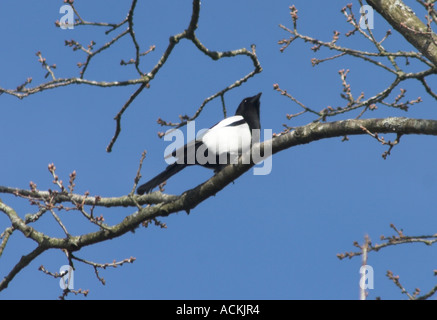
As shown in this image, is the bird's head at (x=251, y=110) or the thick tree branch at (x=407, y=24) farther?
the bird's head at (x=251, y=110)

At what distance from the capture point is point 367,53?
5.48 metres

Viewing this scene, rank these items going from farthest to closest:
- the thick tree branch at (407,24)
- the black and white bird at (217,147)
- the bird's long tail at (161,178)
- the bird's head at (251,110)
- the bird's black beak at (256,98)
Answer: the bird's black beak at (256,98) < the bird's head at (251,110) < the black and white bird at (217,147) < the bird's long tail at (161,178) < the thick tree branch at (407,24)

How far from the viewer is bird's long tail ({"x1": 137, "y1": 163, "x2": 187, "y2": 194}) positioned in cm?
630

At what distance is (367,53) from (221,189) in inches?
72.4

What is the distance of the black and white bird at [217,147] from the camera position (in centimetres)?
663

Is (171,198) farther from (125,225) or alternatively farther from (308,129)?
(308,129)

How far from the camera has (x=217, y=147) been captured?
7.07 meters

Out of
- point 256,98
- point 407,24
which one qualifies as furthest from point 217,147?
point 407,24

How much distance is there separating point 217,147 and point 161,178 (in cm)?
96

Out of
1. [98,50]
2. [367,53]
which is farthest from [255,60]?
[98,50]

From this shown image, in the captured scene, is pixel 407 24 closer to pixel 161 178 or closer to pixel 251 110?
pixel 251 110

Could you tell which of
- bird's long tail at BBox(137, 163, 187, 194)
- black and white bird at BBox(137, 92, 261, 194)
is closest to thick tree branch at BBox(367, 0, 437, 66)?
black and white bird at BBox(137, 92, 261, 194)

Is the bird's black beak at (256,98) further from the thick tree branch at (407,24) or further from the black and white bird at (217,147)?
the thick tree branch at (407,24)

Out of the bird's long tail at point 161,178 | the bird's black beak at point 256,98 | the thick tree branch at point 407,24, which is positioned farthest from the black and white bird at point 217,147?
the thick tree branch at point 407,24
